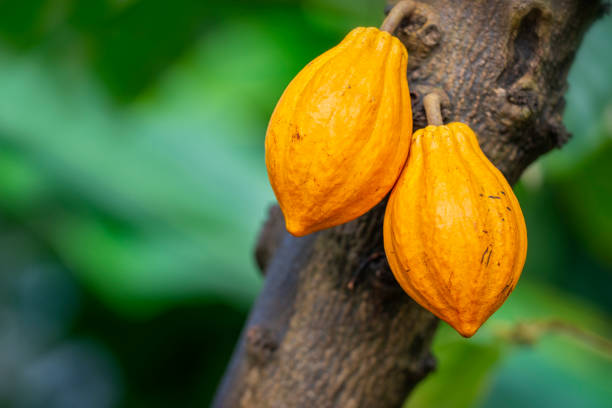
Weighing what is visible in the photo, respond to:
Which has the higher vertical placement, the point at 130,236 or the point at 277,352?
the point at 277,352

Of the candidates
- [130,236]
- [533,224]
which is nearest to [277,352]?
[130,236]

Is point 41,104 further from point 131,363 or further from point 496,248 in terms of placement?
point 496,248

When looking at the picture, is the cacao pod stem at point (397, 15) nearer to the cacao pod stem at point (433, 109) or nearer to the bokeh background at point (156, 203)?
the cacao pod stem at point (433, 109)

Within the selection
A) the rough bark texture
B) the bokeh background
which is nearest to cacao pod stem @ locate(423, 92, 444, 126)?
the rough bark texture

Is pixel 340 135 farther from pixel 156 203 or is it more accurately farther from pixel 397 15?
pixel 156 203

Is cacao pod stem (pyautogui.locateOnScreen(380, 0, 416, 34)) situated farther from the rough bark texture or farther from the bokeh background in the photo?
the bokeh background

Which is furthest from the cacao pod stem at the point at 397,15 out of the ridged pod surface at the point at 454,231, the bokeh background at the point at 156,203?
the bokeh background at the point at 156,203
